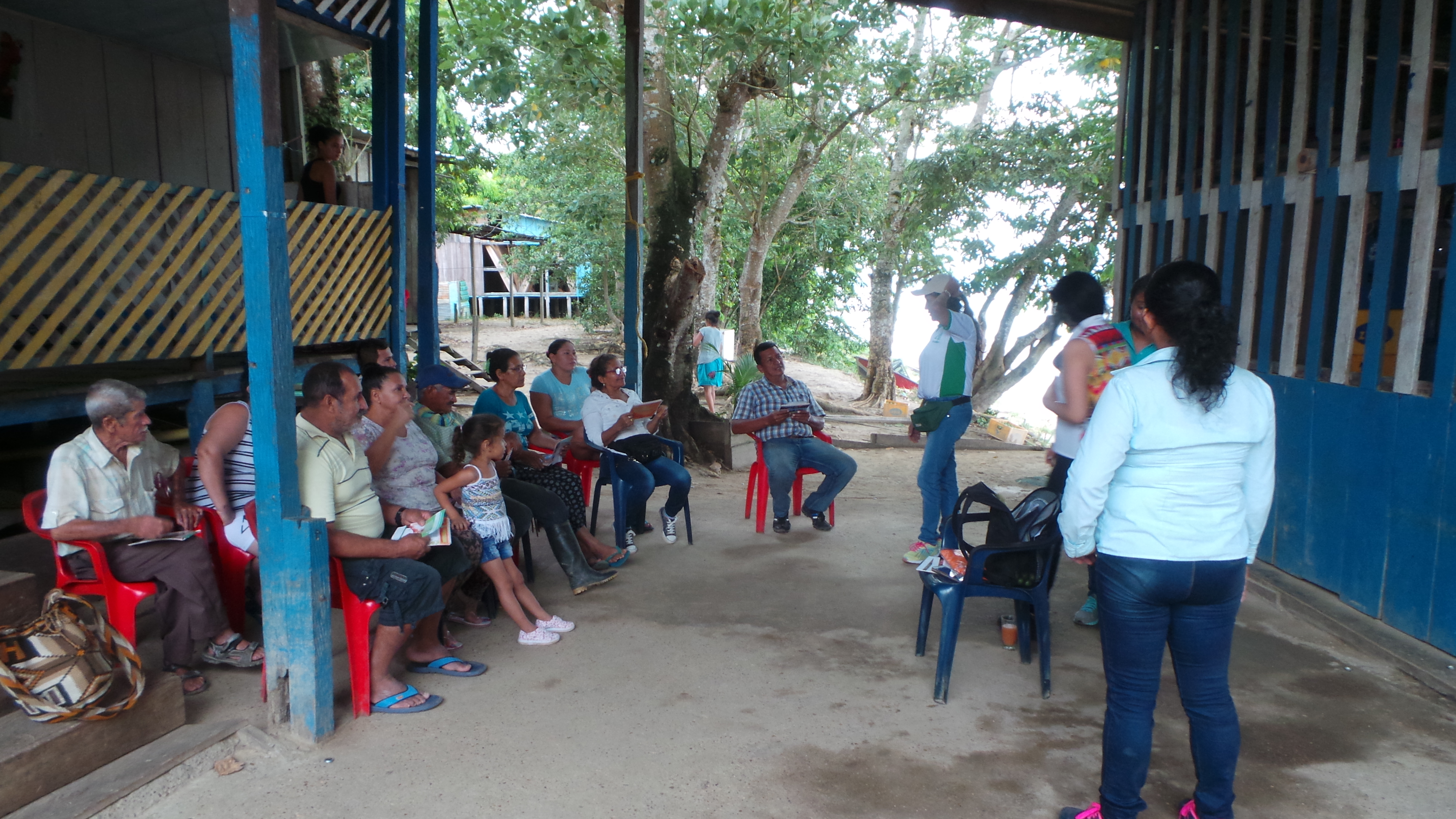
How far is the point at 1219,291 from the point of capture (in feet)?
7.65

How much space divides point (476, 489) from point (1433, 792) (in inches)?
134

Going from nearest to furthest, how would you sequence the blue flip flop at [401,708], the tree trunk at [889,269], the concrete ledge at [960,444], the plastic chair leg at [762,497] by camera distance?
the blue flip flop at [401,708] < the plastic chair leg at [762,497] < the concrete ledge at [960,444] < the tree trunk at [889,269]

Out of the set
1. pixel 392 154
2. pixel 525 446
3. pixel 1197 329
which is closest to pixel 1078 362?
pixel 1197 329

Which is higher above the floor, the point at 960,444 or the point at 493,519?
the point at 493,519

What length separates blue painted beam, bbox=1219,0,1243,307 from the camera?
488 centimetres

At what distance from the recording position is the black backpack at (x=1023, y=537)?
333 centimetres

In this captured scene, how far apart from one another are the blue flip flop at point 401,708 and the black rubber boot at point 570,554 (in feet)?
4.08

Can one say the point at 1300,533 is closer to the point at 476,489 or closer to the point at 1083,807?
the point at 1083,807

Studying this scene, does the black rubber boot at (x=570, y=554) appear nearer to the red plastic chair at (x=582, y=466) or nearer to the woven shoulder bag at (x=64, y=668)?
the red plastic chair at (x=582, y=466)

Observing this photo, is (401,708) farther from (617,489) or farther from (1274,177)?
(1274,177)

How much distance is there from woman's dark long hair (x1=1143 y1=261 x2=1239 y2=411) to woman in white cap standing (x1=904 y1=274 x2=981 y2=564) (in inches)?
93.7

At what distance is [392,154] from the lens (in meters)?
5.96

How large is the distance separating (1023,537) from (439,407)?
2.63 m

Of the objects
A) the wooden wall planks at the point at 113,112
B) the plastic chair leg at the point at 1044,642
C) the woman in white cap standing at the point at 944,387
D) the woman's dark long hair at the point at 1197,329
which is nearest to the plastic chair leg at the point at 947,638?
the plastic chair leg at the point at 1044,642
